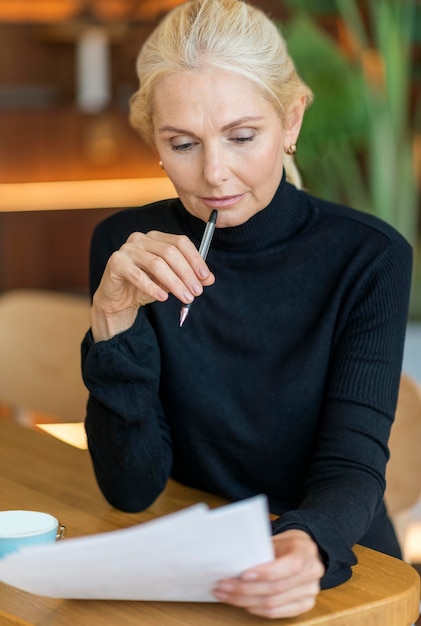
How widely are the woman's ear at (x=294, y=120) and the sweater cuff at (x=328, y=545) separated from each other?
519mm

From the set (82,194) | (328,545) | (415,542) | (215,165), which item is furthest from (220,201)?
(82,194)

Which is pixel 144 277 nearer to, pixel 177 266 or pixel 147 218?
pixel 177 266

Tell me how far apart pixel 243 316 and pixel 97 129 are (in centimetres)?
285

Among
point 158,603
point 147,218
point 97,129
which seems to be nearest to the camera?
point 158,603

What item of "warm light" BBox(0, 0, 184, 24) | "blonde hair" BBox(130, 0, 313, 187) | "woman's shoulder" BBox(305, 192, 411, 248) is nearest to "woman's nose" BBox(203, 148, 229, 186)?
"blonde hair" BBox(130, 0, 313, 187)

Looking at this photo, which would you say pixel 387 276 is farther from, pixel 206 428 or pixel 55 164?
A: pixel 55 164

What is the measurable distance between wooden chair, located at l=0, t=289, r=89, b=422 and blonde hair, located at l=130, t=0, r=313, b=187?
76 centimetres

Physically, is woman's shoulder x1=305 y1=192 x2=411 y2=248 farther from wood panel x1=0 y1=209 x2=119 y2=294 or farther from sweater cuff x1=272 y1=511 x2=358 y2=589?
wood panel x1=0 y1=209 x2=119 y2=294

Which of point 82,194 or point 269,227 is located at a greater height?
point 269,227

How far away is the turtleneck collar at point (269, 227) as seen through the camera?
1.33 meters

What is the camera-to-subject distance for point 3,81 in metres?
3.86

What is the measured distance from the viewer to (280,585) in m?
0.86

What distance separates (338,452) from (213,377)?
235 mm

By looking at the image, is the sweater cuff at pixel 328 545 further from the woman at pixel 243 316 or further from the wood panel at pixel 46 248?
the wood panel at pixel 46 248
